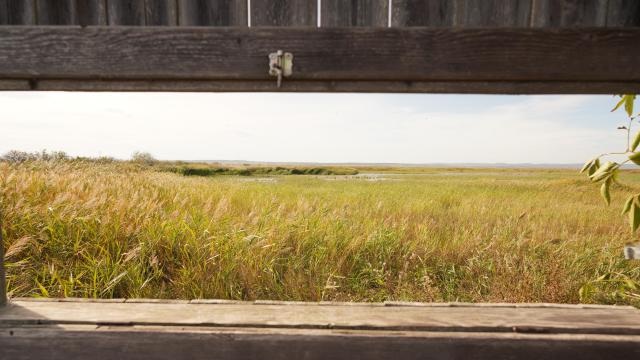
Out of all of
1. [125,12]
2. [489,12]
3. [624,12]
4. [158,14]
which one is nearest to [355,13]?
[489,12]

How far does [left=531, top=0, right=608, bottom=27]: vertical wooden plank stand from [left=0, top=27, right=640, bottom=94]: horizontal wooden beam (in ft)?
0.22

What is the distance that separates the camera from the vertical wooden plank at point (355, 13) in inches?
48.8

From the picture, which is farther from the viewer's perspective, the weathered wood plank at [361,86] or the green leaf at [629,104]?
the green leaf at [629,104]

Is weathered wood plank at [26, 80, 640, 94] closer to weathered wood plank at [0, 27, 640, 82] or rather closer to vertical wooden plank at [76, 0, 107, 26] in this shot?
weathered wood plank at [0, 27, 640, 82]

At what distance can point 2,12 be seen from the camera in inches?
50.2

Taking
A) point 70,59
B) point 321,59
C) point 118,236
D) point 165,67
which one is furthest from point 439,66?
point 118,236

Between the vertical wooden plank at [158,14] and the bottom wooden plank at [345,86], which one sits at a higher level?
the vertical wooden plank at [158,14]

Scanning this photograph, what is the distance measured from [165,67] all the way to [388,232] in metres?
3.18

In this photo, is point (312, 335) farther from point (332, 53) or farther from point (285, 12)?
point (285, 12)

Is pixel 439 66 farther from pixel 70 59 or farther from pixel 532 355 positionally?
pixel 70 59

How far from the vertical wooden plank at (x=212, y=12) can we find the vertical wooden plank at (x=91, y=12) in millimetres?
271

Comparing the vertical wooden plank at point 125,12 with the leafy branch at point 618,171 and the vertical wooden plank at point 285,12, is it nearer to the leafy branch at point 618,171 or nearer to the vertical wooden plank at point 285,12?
the vertical wooden plank at point 285,12

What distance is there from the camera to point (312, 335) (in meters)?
1.27

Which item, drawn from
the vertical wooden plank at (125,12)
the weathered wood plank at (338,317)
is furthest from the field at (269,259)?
the vertical wooden plank at (125,12)
